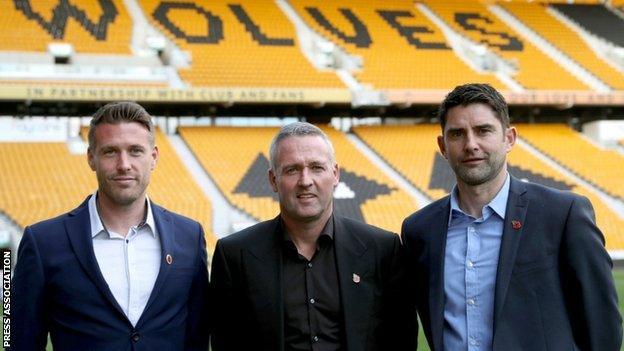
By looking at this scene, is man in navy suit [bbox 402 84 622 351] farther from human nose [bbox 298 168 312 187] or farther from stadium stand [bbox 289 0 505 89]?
stadium stand [bbox 289 0 505 89]

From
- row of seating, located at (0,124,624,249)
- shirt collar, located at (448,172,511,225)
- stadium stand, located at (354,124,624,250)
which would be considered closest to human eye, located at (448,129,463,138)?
shirt collar, located at (448,172,511,225)

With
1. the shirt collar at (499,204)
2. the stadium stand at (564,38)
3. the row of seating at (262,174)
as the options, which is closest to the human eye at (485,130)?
the shirt collar at (499,204)

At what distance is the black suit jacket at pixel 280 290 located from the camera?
3.12m

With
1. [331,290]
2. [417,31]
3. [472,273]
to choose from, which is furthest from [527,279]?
[417,31]

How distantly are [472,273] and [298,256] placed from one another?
0.81m

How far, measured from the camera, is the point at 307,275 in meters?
3.16

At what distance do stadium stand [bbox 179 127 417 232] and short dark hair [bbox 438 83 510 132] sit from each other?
49.0 ft

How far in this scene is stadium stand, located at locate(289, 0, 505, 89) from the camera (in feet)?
82.0

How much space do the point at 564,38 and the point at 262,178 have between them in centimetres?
1703

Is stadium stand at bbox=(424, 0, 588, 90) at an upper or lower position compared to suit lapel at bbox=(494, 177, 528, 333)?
upper

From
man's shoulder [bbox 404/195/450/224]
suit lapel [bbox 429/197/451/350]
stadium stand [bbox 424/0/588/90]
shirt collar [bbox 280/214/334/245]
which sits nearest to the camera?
suit lapel [bbox 429/197/451/350]

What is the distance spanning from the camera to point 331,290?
10.4 ft

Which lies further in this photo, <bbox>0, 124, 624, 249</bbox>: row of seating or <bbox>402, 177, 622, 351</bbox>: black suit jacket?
<bbox>0, 124, 624, 249</bbox>: row of seating

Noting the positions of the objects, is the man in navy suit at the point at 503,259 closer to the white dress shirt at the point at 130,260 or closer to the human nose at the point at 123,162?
the white dress shirt at the point at 130,260
